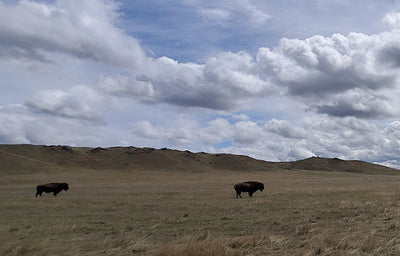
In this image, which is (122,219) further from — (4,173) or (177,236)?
(4,173)

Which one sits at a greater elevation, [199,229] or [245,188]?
[245,188]

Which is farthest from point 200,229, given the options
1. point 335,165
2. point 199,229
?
point 335,165

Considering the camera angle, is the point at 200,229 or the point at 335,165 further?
the point at 335,165

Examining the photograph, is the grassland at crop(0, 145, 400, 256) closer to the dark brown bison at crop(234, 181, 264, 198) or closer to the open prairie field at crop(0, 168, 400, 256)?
the open prairie field at crop(0, 168, 400, 256)

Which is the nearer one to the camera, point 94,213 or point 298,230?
point 298,230

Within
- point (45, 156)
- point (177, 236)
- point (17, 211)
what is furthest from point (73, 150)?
point (177, 236)

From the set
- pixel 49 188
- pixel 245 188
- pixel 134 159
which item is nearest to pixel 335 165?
pixel 134 159

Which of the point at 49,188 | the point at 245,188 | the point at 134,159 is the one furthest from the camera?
the point at 134,159

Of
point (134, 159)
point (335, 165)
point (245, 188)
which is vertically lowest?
point (245, 188)

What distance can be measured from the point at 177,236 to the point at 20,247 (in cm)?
486

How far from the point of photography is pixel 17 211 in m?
21.3

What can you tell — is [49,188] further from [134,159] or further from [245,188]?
[134,159]

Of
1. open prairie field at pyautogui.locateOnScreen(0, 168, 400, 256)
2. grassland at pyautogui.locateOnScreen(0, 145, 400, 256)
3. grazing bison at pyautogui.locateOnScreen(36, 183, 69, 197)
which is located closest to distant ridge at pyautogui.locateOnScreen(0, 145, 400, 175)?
grazing bison at pyautogui.locateOnScreen(36, 183, 69, 197)

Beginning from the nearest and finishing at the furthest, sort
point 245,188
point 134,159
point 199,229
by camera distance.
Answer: point 199,229, point 245,188, point 134,159
